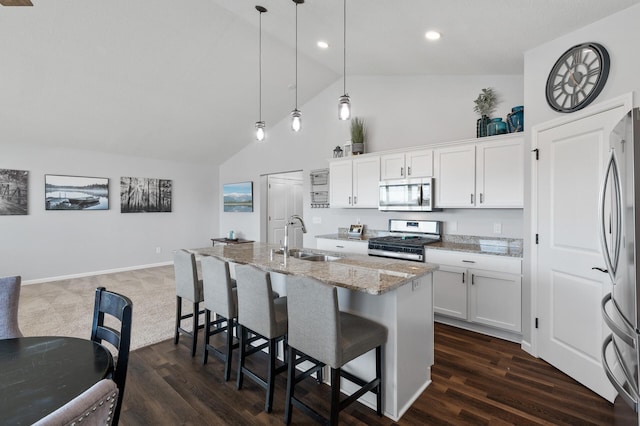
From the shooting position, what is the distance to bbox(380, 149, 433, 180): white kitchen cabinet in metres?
3.89

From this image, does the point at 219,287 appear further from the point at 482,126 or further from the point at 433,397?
the point at 482,126

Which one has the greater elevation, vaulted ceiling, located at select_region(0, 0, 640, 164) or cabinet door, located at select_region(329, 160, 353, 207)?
vaulted ceiling, located at select_region(0, 0, 640, 164)

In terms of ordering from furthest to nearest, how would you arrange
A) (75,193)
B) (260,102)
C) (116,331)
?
(75,193) → (260,102) → (116,331)

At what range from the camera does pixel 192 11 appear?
3533 millimetres

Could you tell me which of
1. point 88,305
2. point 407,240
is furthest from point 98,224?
point 407,240

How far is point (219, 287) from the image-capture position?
252 cm

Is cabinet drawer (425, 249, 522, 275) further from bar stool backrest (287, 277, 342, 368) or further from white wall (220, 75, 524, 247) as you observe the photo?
bar stool backrest (287, 277, 342, 368)

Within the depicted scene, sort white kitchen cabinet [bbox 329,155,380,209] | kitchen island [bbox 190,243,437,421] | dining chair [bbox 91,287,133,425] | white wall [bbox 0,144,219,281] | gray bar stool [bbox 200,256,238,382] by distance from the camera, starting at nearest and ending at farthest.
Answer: dining chair [bbox 91,287,133,425]
kitchen island [bbox 190,243,437,421]
gray bar stool [bbox 200,256,238,382]
white kitchen cabinet [bbox 329,155,380,209]
white wall [bbox 0,144,219,281]

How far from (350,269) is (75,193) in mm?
6015

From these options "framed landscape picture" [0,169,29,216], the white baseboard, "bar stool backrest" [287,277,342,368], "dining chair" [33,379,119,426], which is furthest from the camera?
the white baseboard

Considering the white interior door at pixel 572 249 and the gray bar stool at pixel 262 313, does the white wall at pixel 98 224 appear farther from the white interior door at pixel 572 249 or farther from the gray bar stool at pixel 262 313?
the white interior door at pixel 572 249

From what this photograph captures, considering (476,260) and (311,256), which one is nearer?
(311,256)

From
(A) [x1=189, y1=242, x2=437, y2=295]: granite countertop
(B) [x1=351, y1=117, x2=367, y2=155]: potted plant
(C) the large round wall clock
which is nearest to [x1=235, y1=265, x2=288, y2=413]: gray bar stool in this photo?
(A) [x1=189, y1=242, x2=437, y2=295]: granite countertop

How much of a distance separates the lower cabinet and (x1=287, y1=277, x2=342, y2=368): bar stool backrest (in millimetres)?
2157
